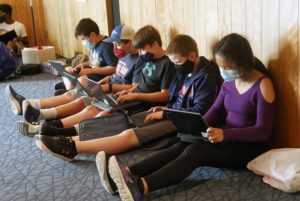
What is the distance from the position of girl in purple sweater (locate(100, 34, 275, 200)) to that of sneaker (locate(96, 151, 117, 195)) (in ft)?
0.17

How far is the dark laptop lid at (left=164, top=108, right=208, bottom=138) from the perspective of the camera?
6.36 feet

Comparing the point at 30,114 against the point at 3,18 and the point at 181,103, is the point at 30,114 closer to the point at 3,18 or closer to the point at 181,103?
the point at 181,103

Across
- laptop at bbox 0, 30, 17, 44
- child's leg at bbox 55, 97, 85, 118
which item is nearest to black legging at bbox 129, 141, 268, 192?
child's leg at bbox 55, 97, 85, 118

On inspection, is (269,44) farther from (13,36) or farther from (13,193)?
(13,36)

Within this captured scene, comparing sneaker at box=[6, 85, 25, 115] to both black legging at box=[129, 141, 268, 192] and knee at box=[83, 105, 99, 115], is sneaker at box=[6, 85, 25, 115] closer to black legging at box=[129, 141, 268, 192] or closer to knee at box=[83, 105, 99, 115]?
knee at box=[83, 105, 99, 115]

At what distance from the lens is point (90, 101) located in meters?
3.02

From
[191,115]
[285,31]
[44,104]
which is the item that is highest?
[285,31]

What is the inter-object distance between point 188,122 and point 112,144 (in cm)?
56

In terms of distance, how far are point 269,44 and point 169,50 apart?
1.88 ft

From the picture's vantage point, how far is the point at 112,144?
238 cm

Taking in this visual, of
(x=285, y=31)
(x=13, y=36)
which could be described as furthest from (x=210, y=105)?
(x=13, y=36)

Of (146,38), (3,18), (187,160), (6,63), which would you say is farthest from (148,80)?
(3,18)

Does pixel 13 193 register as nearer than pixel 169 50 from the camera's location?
Yes

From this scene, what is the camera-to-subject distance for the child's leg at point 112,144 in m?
2.35
